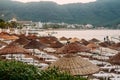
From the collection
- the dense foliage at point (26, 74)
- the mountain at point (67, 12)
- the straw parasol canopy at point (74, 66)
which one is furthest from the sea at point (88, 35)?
the mountain at point (67, 12)

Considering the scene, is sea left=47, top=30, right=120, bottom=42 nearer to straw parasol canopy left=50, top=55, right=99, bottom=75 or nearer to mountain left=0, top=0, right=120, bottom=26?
straw parasol canopy left=50, top=55, right=99, bottom=75

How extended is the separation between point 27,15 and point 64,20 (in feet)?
65.5

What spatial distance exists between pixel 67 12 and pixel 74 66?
6815 inches

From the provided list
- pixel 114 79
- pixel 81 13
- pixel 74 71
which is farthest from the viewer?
pixel 81 13

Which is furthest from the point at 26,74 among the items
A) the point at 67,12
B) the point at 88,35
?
the point at 67,12

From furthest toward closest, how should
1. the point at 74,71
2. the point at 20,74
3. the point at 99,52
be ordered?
the point at 99,52, the point at 74,71, the point at 20,74

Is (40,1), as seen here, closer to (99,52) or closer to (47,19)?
(47,19)

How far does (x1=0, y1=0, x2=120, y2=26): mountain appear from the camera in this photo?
16959 cm

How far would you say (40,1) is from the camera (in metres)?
184

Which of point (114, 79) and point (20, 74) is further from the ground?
point (20, 74)

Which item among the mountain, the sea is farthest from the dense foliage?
the mountain

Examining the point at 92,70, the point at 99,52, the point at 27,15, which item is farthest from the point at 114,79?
the point at 27,15

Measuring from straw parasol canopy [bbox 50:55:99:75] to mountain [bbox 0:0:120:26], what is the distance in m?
157

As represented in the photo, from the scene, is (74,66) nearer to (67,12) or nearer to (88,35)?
(88,35)
